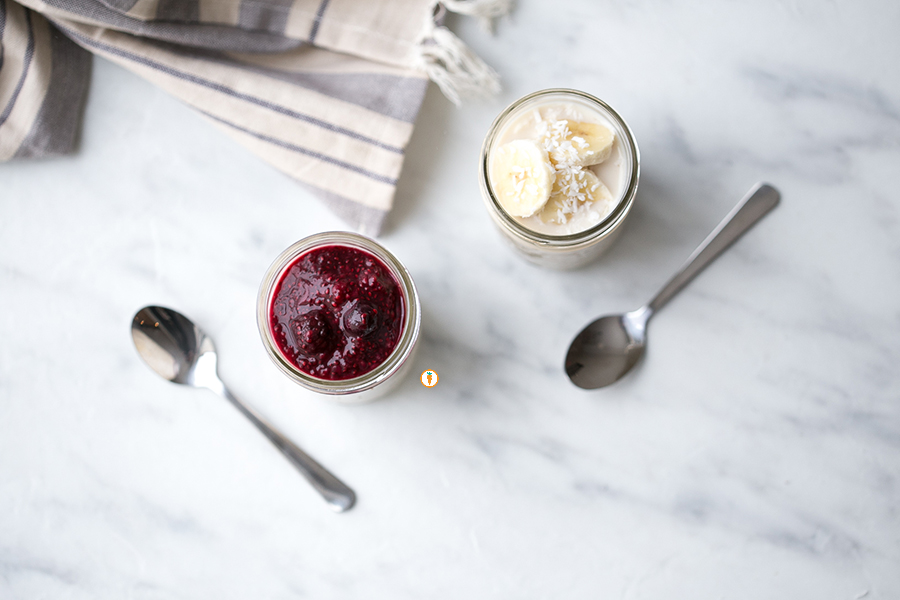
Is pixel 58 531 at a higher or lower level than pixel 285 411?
lower

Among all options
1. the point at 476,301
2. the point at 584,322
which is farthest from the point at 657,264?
the point at 476,301

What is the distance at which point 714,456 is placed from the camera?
1097mm

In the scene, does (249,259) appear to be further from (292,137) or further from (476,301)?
(476,301)

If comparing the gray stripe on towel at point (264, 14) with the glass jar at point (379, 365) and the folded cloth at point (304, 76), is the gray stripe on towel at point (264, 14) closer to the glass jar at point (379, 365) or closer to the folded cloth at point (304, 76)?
the folded cloth at point (304, 76)

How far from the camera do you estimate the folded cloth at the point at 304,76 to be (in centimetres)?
109

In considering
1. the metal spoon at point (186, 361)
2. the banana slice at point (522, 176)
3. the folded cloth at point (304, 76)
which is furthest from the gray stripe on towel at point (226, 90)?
the metal spoon at point (186, 361)

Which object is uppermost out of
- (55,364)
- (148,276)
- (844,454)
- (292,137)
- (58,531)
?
(292,137)

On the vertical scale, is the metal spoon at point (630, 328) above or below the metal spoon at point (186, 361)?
above

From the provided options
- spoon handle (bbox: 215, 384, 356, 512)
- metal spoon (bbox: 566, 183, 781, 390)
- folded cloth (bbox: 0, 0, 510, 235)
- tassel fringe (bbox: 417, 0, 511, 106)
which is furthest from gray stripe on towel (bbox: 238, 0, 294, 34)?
metal spoon (bbox: 566, 183, 781, 390)

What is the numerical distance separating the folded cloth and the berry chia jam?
18cm

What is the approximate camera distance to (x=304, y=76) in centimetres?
112

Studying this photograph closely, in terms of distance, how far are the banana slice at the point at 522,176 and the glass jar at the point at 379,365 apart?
0.19 m

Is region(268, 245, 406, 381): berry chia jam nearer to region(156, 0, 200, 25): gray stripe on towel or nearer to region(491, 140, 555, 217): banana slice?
region(491, 140, 555, 217): banana slice

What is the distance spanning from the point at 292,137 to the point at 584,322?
0.60 meters
